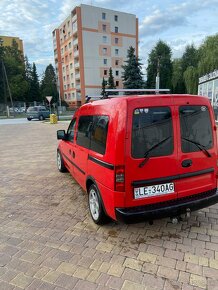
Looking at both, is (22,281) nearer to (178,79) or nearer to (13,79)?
(178,79)

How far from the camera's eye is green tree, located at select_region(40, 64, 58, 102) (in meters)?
63.7

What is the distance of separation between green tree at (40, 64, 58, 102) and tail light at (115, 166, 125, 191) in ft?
199

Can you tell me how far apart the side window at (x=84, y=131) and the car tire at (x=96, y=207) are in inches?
27.6

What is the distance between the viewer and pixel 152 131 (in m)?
2.77

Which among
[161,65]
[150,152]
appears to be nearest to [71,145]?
[150,152]

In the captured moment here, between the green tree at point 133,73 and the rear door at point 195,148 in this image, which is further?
the green tree at point 133,73

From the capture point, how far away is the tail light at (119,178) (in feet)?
8.87

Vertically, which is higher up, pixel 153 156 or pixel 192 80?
pixel 192 80

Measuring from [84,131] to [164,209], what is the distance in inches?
71.2

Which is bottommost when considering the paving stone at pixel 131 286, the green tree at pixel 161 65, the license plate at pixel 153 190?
the paving stone at pixel 131 286

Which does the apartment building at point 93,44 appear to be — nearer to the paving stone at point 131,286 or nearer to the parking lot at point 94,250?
the parking lot at point 94,250

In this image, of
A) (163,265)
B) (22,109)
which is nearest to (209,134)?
(163,265)

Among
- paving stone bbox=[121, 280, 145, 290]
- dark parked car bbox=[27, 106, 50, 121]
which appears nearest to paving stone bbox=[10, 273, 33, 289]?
paving stone bbox=[121, 280, 145, 290]

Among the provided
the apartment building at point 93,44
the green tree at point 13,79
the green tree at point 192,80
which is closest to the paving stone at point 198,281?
the green tree at point 192,80
